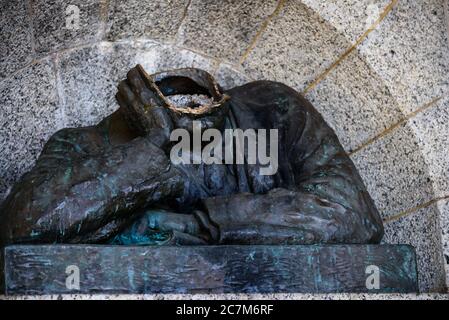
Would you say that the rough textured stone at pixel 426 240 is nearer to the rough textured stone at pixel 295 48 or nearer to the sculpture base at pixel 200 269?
the sculpture base at pixel 200 269

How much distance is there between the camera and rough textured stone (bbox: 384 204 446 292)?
14.9 feet

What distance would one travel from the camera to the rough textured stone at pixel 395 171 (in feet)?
15.3

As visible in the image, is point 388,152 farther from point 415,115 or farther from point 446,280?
point 446,280

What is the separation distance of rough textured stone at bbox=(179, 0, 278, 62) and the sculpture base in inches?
58.5

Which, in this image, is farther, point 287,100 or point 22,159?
point 22,159

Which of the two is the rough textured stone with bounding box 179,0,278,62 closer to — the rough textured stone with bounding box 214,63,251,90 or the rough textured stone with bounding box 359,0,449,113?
the rough textured stone with bounding box 214,63,251,90

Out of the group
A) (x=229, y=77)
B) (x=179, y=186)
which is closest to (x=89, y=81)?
(x=229, y=77)

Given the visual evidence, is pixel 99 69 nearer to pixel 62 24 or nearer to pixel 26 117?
pixel 62 24

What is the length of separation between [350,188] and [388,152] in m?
0.59

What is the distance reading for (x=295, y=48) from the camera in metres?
5.11
